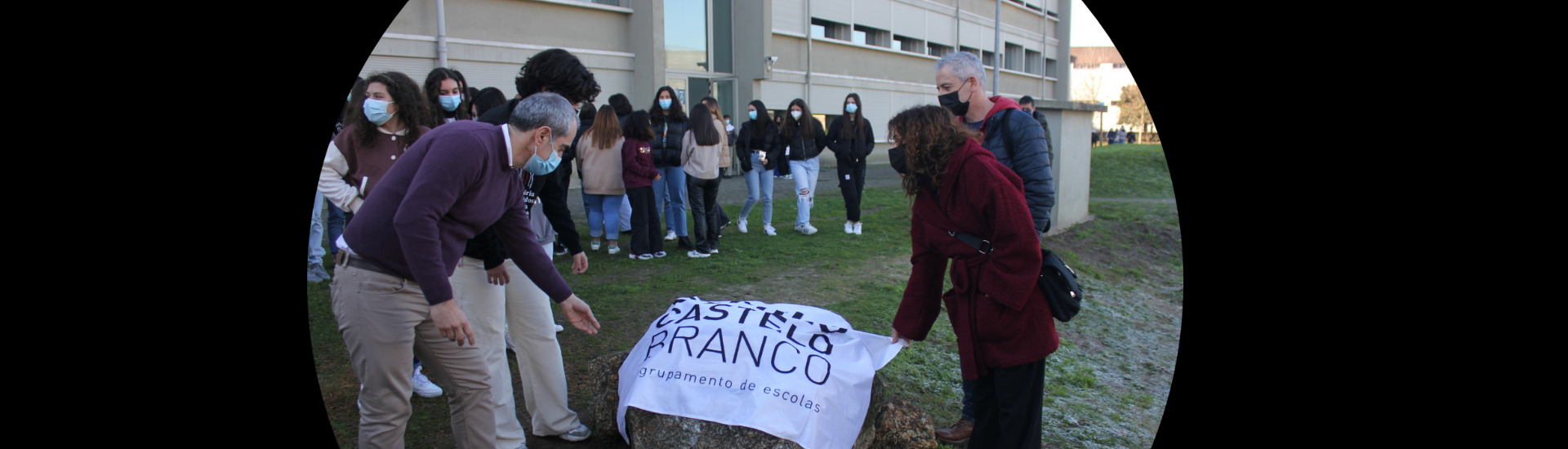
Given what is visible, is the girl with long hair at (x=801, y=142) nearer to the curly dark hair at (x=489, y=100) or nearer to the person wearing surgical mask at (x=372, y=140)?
the curly dark hair at (x=489, y=100)

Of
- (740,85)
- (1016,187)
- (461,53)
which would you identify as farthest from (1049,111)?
(740,85)

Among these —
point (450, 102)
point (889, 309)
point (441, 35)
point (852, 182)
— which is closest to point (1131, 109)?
point (441, 35)

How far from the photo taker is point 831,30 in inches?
983

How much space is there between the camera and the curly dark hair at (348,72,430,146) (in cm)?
399

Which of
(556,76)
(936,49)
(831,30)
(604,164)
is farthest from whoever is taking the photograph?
(936,49)

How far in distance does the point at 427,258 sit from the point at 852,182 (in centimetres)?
758

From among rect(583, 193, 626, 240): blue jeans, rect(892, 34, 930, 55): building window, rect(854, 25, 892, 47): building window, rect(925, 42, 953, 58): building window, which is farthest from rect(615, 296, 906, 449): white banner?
rect(925, 42, 953, 58): building window

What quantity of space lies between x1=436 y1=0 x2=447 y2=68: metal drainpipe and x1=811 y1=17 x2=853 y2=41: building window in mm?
11509

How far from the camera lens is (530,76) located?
4.21 metres

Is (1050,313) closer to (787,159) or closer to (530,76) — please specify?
(530,76)

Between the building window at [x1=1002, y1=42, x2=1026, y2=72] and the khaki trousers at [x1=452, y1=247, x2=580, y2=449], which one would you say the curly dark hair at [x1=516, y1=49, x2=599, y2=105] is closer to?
the khaki trousers at [x1=452, y1=247, x2=580, y2=449]

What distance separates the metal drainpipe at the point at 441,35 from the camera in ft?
48.0

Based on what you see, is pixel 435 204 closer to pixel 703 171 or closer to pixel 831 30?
pixel 703 171

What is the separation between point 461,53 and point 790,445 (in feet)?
45.6
